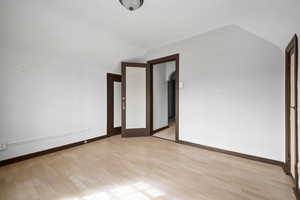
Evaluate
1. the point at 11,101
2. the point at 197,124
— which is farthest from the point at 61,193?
the point at 197,124

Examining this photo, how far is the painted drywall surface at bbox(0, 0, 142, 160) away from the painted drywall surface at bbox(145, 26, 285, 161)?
188cm

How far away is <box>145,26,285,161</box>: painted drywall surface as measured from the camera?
2174 mm

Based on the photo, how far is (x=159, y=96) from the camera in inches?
177

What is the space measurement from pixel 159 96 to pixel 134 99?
0.97 meters

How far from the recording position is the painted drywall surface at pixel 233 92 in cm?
217

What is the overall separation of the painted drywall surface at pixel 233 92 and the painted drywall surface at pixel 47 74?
1.88 meters

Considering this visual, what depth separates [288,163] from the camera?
A: 6.42ft

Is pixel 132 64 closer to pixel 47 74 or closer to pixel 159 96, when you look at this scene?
pixel 159 96

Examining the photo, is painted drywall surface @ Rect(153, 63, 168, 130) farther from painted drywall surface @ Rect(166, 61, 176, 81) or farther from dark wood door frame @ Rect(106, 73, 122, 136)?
dark wood door frame @ Rect(106, 73, 122, 136)

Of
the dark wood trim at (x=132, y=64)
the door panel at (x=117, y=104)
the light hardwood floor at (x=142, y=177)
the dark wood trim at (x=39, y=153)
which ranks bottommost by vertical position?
the light hardwood floor at (x=142, y=177)

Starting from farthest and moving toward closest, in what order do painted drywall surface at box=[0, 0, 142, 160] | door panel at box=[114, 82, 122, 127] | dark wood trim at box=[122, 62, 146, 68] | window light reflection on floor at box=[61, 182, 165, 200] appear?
door panel at box=[114, 82, 122, 127], dark wood trim at box=[122, 62, 146, 68], painted drywall surface at box=[0, 0, 142, 160], window light reflection on floor at box=[61, 182, 165, 200]

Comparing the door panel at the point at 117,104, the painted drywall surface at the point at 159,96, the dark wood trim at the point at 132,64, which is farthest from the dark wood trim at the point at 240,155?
the dark wood trim at the point at 132,64

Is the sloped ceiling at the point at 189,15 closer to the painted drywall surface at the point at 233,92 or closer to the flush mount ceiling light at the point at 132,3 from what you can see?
the flush mount ceiling light at the point at 132,3

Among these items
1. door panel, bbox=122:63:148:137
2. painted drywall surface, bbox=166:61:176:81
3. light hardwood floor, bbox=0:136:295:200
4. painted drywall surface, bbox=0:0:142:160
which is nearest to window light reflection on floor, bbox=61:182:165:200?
light hardwood floor, bbox=0:136:295:200
